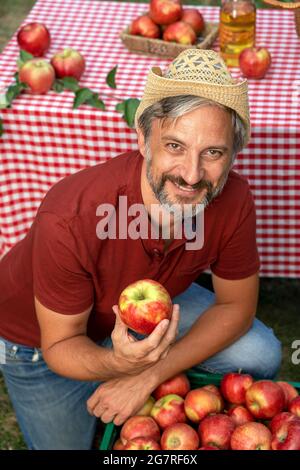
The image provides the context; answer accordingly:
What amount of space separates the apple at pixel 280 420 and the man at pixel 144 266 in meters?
0.33

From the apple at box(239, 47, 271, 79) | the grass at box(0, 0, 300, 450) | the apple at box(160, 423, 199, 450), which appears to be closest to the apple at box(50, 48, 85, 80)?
the apple at box(239, 47, 271, 79)

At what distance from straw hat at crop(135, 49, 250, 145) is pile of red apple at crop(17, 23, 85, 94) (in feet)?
3.27

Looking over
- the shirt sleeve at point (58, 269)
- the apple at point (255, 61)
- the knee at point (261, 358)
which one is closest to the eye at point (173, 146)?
the shirt sleeve at point (58, 269)

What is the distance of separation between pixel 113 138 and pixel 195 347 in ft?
3.04

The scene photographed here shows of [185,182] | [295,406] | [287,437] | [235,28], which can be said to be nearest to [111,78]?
[235,28]

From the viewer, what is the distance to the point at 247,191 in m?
2.26

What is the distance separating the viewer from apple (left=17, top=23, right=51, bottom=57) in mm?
3117

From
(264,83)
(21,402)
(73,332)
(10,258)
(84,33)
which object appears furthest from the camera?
(84,33)

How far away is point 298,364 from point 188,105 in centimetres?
151

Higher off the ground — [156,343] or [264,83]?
[264,83]

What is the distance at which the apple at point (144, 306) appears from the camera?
74.9 inches
